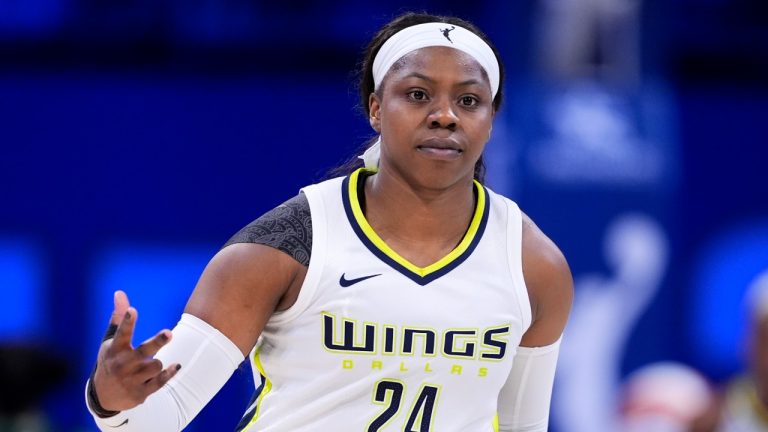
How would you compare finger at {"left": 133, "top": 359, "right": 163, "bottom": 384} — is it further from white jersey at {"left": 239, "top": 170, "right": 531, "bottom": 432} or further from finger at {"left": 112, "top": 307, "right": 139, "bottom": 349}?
white jersey at {"left": 239, "top": 170, "right": 531, "bottom": 432}

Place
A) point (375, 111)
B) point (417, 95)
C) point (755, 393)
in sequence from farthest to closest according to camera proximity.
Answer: point (755, 393)
point (375, 111)
point (417, 95)

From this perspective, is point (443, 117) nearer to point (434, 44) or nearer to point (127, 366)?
point (434, 44)

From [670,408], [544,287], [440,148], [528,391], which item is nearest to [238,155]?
[670,408]

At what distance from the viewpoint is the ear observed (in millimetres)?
3412

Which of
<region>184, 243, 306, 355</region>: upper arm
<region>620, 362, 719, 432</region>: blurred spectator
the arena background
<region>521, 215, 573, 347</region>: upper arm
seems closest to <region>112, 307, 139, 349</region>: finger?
<region>184, 243, 306, 355</region>: upper arm

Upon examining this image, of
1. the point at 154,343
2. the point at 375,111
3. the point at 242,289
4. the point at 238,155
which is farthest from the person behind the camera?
the point at 238,155

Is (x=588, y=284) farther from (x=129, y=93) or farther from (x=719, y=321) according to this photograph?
(x=129, y=93)

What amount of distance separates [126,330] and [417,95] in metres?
0.85

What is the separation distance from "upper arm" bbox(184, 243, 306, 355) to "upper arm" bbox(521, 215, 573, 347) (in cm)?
57

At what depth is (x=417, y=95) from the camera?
3.26 m

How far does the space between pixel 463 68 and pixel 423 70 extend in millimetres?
91

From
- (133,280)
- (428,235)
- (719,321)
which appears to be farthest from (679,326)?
(428,235)

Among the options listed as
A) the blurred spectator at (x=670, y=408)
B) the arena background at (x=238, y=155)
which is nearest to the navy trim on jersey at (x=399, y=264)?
the blurred spectator at (x=670, y=408)

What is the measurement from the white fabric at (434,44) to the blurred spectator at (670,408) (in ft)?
3.39
